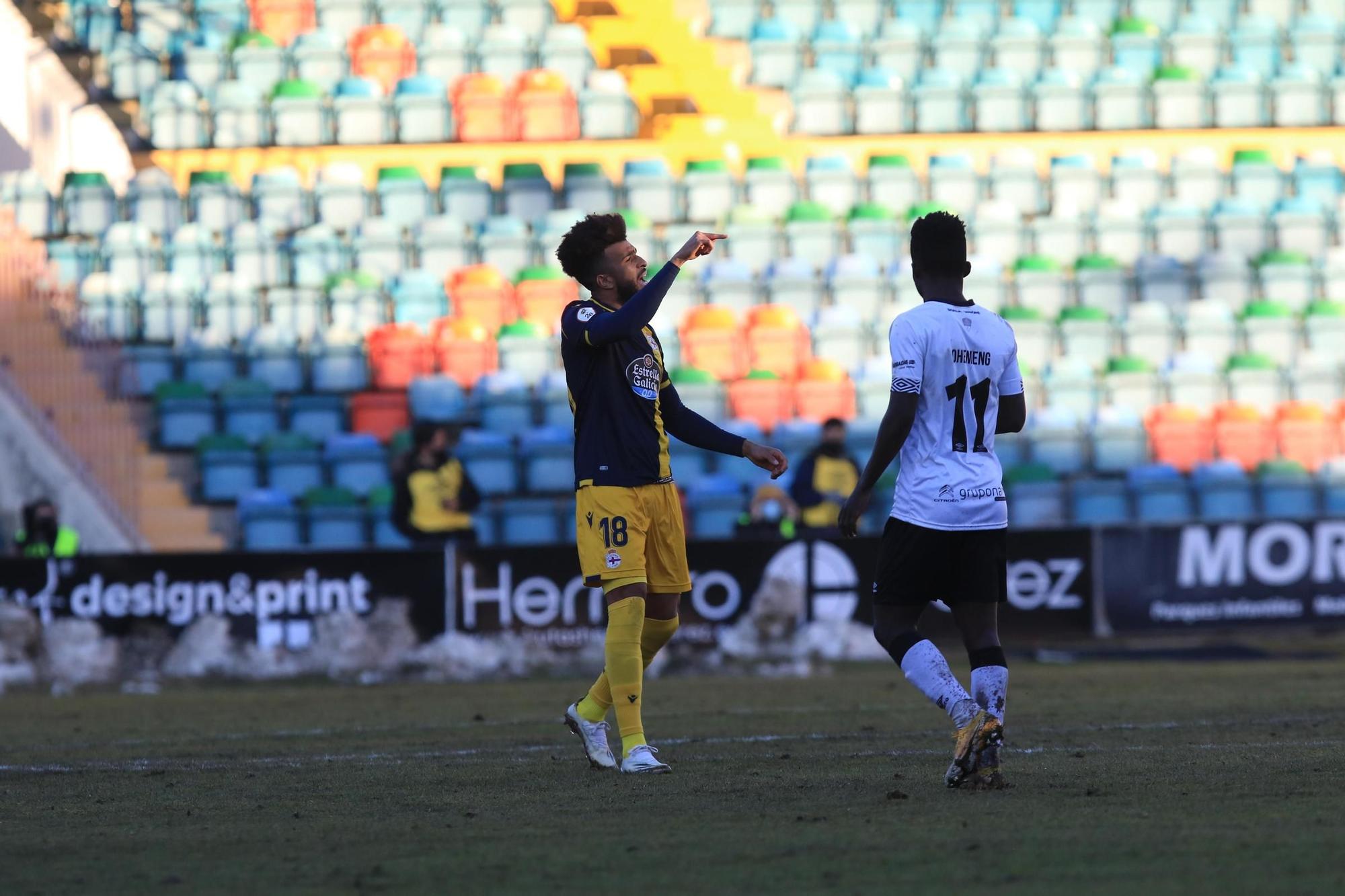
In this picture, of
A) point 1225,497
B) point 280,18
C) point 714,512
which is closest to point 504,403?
point 714,512

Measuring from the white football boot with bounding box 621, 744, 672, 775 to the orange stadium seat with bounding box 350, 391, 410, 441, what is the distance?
11309 millimetres

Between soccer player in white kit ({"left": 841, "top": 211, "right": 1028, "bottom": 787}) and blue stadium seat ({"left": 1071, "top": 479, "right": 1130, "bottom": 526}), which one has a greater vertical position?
soccer player in white kit ({"left": 841, "top": 211, "right": 1028, "bottom": 787})

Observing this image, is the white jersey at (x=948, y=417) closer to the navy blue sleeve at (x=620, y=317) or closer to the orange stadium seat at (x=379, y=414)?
the navy blue sleeve at (x=620, y=317)

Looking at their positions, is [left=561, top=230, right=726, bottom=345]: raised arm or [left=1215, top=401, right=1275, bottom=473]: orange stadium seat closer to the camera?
[left=561, top=230, right=726, bottom=345]: raised arm

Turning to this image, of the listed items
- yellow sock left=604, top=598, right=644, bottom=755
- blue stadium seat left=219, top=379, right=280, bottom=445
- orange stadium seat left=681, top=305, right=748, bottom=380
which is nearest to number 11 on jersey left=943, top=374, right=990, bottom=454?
yellow sock left=604, top=598, right=644, bottom=755

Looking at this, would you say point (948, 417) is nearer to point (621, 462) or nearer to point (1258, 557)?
point (621, 462)

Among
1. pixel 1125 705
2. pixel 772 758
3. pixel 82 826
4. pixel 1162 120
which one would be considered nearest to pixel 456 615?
pixel 1125 705

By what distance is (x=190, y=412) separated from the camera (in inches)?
690

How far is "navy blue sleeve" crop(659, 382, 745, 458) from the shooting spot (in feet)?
23.3

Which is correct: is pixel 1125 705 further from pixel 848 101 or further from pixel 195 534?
pixel 848 101

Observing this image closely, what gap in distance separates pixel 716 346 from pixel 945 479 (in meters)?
12.4

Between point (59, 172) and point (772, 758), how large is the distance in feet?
55.9

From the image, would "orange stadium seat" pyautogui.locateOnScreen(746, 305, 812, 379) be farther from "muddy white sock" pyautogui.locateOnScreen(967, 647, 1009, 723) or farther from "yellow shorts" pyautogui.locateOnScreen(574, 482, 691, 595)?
"muddy white sock" pyautogui.locateOnScreen(967, 647, 1009, 723)

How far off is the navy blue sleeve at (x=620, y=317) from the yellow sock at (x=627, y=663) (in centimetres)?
95
